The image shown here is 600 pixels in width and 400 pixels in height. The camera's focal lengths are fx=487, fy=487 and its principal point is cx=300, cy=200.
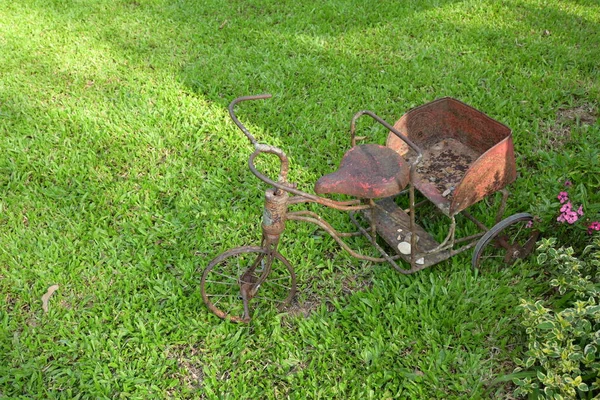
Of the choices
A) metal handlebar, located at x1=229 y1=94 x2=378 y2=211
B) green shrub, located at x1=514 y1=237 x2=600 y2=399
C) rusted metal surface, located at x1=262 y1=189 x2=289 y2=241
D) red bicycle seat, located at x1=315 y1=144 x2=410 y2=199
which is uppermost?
metal handlebar, located at x1=229 y1=94 x2=378 y2=211

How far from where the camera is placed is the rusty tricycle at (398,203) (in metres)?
2.52

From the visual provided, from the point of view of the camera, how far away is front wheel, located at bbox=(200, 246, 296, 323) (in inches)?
114

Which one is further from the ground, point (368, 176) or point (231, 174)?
point (368, 176)

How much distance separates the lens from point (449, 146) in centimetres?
337

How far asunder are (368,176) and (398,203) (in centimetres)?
108

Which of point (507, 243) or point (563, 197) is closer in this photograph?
point (563, 197)

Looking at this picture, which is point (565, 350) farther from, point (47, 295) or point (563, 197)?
point (47, 295)

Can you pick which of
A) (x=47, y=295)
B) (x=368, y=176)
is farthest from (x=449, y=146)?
(x=47, y=295)

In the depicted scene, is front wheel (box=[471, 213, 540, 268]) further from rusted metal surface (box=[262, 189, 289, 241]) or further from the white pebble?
rusted metal surface (box=[262, 189, 289, 241])

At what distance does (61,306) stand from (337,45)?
12.5 ft

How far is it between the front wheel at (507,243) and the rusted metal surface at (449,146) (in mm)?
229

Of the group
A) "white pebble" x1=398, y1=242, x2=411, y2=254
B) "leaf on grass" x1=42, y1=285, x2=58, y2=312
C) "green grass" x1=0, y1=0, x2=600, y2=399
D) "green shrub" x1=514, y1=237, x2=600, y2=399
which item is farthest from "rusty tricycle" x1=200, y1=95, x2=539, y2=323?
"leaf on grass" x1=42, y1=285, x2=58, y2=312

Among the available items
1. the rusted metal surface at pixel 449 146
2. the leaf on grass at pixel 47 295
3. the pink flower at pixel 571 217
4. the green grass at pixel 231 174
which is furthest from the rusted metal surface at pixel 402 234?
the leaf on grass at pixel 47 295

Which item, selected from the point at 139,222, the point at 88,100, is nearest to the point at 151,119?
the point at 88,100
